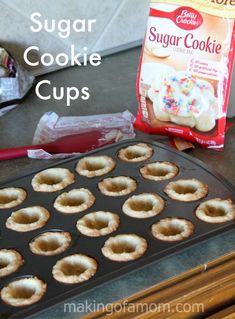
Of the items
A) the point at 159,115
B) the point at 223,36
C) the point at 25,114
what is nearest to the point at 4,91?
the point at 25,114

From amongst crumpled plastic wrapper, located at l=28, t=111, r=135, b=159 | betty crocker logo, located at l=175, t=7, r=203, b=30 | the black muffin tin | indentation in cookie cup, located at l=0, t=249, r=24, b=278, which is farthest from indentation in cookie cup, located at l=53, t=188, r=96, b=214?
betty crocker logo, located at l=175, t=7, r=203, b=30

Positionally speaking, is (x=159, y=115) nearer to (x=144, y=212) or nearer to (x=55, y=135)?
(x=55, y=135)

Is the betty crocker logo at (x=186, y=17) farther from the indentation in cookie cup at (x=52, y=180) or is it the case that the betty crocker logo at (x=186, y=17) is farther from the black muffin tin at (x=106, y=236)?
the indentation in cookie cup at (x=52, y=180)

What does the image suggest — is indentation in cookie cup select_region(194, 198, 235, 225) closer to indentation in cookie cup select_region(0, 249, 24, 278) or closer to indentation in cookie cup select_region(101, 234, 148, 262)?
indentation in cookie cup select_region(101, 234, 148, 262)

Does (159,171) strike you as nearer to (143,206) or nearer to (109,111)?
(143,206)

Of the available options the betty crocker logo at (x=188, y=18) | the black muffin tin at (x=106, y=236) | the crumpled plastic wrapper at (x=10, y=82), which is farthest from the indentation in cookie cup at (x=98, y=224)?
the crumpled plastic wrapper at (x=10, y=82)
